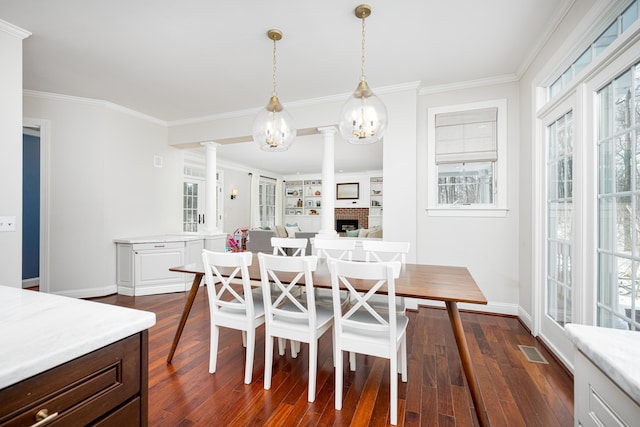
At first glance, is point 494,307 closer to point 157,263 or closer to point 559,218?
point 559,218

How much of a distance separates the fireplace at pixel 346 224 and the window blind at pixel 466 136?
21.5ft

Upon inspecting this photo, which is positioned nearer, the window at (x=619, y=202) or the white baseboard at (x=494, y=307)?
the window at (x=619, y=202)

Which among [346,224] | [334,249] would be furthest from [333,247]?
[346,224]

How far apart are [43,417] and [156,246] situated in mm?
3872

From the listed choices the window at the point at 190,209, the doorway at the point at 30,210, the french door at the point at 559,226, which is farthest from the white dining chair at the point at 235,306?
the window at the point at 190,209

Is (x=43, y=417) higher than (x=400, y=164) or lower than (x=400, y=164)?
lower

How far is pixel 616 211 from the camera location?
5.69 ft

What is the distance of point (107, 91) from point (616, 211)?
4983 millimetres

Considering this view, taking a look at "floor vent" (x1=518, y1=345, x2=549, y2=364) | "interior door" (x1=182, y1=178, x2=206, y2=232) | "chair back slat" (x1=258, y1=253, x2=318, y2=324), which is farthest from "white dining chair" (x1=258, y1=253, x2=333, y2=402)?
"interior door" (x1=182, y1=178, x2=206, y2=232)

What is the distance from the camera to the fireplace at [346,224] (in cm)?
998

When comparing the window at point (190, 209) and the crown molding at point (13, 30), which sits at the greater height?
the crown molding at point (13, 30)

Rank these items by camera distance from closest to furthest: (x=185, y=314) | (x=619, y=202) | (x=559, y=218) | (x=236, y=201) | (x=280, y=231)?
1. (x=619, y=202)
2. (x=185, y=314)
3. (x=559, y=218)
4. (x=280, y=231)
5. (x=236, y=201)

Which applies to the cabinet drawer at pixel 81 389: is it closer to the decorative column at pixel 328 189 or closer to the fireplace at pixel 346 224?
the decorative column at pixel 328 189

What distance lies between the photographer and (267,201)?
10.4m
